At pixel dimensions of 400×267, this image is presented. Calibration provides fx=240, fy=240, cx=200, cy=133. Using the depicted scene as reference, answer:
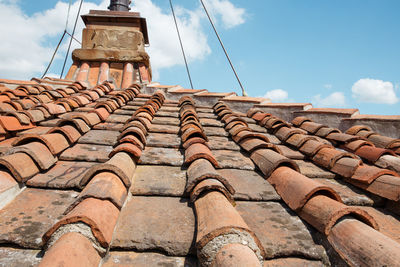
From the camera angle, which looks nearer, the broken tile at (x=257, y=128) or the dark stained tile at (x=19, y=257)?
the dark stained tile at (x=19, y=257)

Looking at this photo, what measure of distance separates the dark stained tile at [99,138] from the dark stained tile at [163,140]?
1.30 ft

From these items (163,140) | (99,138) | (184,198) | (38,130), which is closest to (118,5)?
(38,130)

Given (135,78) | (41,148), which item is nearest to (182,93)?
(135,78)

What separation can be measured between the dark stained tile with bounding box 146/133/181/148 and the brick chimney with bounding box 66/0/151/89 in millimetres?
3554

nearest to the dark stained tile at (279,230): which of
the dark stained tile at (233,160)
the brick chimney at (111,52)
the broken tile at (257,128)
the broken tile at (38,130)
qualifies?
the dark stained tile at (233,160)

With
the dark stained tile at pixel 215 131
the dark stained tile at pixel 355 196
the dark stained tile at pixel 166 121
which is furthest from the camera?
the dark stained tile at pixel 166 121

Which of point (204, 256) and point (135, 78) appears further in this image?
point (135, 78)

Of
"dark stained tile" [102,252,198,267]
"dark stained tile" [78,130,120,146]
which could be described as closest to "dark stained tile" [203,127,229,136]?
"dark stained tile" [78,130,120,146]

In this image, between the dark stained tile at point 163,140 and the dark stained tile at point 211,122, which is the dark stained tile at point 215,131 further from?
the dark stained tile at point 163,140

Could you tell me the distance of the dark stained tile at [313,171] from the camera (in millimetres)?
2369

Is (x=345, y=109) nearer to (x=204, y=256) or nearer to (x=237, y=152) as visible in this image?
(x=237, y=152)

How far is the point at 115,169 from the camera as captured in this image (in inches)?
64.1

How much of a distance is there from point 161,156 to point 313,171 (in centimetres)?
155

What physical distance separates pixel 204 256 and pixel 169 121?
264 cm
